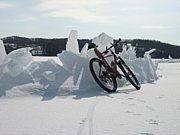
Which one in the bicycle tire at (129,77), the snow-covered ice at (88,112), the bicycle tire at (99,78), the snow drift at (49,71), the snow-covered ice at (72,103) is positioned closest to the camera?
the snow-covered ice at (88,112)

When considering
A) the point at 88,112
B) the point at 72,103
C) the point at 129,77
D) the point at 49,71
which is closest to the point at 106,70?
the point at 129,77

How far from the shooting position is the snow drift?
9.16 metres

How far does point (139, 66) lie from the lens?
13.9 metres

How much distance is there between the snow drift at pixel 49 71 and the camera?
9.16 metres

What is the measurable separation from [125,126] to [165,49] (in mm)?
75760

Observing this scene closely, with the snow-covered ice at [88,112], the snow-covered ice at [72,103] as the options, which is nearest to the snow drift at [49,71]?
the snow-covered ice at [72,103]

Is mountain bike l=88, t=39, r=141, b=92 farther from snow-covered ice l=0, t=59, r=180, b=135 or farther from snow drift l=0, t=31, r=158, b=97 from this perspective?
snow-covered ice l=0, t=59, r=180, b=135

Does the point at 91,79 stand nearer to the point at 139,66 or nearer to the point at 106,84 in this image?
the point at 106,84

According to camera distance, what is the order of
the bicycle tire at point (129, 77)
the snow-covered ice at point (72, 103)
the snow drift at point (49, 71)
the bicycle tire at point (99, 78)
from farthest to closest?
1. the bicycle tire at point (129, 77)
2. the bicycle tire at point (99, 78)
3. the snow drift at point (49, 71)
4. the snow-covered ice at point (72, 103)

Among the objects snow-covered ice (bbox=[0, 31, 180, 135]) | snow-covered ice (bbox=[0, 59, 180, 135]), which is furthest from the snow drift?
snow-covered ice (bbox=[0, 59, 180, 135])

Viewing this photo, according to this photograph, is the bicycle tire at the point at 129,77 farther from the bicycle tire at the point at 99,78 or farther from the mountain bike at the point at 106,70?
the bicycle tire at the point at 99,78

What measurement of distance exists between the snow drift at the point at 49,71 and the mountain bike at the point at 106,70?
25cm

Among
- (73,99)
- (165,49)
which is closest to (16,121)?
(73,99)

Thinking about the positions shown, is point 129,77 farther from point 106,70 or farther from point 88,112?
point 88,112
